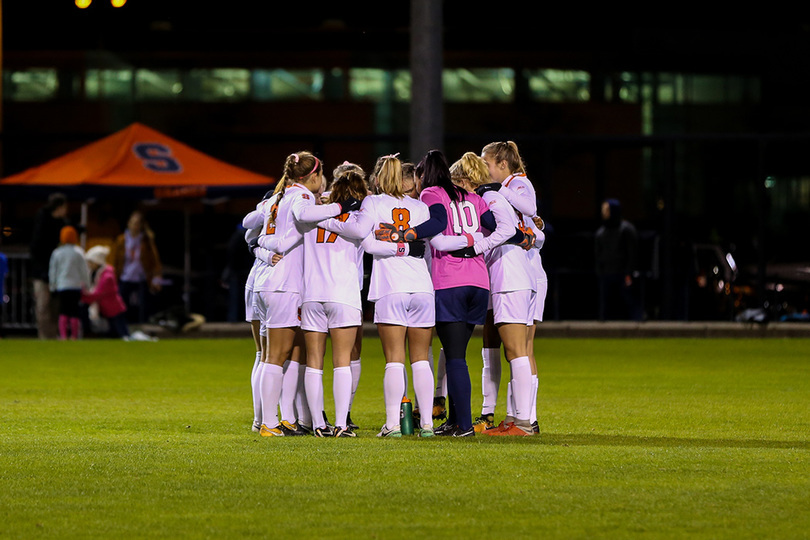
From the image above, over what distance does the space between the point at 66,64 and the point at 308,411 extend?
30.6m

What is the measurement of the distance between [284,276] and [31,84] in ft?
101

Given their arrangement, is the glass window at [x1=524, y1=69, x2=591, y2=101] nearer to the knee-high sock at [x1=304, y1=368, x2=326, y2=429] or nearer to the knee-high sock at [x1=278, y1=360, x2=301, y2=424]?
the knee-high sock at [x1=278, y1=360, x2=301, y2=424]

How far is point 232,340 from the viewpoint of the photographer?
63.2 feet

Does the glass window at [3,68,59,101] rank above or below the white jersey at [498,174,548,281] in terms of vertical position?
above

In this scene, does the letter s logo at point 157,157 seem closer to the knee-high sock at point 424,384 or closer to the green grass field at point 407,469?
the green grass field at point 407,469

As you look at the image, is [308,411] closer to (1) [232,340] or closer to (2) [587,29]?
(1) [232,340]

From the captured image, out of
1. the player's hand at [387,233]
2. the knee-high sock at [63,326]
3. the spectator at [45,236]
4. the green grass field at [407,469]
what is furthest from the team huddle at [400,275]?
the knee-high sock at [63,326]

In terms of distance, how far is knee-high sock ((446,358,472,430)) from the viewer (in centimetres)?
895

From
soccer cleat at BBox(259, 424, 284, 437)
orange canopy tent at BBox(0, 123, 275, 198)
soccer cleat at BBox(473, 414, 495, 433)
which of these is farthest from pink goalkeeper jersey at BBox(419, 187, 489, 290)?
orange canopy tent at BBox(0, 123, 275, 198)

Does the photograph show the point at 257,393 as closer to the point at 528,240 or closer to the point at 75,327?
the point at 528,240

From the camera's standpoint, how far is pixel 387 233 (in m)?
8.81

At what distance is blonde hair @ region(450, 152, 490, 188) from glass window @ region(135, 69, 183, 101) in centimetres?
3068

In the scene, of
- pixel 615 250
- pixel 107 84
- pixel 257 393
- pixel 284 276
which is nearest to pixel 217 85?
pixel 107 84

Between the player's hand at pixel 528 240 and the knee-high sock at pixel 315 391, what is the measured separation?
1.50 m
